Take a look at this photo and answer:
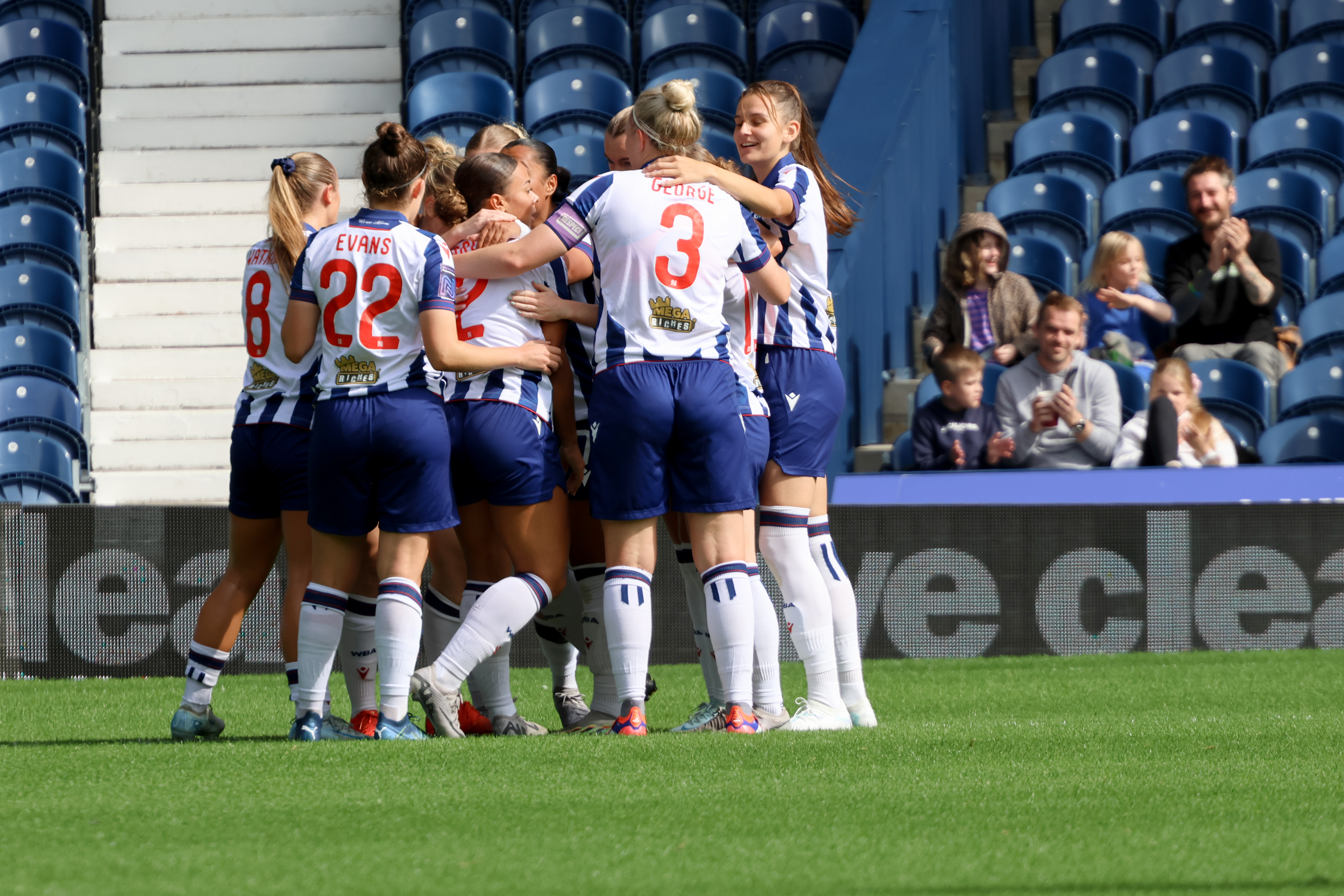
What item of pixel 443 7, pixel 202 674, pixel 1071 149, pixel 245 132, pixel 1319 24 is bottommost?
pixel 202 674

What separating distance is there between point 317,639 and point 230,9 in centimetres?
874

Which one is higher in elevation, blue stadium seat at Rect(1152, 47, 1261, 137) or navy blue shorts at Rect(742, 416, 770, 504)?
blue stadium seat at Rect(1152, 47, 1261, 137)

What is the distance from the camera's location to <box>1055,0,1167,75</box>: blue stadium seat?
34.7 feet

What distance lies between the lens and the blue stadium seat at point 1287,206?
29.7ft

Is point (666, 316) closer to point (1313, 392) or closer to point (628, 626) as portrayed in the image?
point (628, 626)

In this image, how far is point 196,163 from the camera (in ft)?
36.1

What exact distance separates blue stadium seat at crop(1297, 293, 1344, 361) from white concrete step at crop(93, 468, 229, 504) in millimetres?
5970

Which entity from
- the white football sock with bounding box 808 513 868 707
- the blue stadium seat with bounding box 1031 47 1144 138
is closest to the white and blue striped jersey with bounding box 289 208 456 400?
the white football sock with bounding box 808 513 868 707

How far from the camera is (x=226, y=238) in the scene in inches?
415

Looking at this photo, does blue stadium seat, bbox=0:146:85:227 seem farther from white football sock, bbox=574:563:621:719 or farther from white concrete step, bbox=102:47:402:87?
white football sock, bbox=574:563:621:719

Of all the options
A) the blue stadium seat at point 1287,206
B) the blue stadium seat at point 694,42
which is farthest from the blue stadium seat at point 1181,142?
the blue stadium seat at point 694,42

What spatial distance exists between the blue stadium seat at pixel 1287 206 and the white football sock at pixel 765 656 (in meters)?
5.85

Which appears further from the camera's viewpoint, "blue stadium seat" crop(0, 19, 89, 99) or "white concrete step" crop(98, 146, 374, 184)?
"blue stadium seat" crop(0, 19, 89, 99)

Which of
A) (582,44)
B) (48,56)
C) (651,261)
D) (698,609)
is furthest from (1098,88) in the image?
(48,56)
